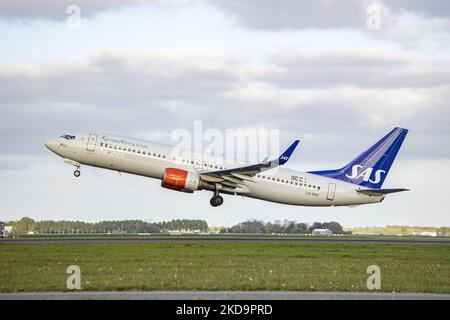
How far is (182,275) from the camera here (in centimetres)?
2714

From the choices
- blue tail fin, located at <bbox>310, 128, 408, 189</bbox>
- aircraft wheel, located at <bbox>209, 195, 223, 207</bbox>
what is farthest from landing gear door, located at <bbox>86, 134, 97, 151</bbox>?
blue tail fin, located at <bbox>310, 128, 408, 189</bbox>

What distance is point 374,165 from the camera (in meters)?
A: 61.5

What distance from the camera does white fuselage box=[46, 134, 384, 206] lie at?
2136 inches

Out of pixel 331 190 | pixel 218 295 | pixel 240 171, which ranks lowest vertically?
pixel 218 295

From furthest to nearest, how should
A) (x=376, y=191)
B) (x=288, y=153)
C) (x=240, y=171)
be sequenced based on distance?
1. (x=376, y=191)
2. (x=240, y=171)
3. (x=288, y=153)

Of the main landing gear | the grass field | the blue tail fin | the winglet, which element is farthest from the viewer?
the blue tail fin

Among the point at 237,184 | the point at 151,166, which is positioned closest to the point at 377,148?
the point at 237,184

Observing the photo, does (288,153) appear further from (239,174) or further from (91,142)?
(91,142)

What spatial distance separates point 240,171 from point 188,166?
12.4ft

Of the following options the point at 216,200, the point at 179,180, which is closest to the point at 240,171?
the point at 216,200

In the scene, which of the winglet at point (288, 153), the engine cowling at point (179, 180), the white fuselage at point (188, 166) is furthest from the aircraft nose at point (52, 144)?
the winglet at point (288, 153)

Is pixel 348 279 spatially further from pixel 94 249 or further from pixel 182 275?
pixel 94 249

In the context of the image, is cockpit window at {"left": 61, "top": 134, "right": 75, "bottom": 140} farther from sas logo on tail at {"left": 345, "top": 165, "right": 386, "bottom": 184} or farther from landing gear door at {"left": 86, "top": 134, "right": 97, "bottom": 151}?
sas logo on tail at {"left": 345, "top": 165, "right": 386, "bottom": 184}
